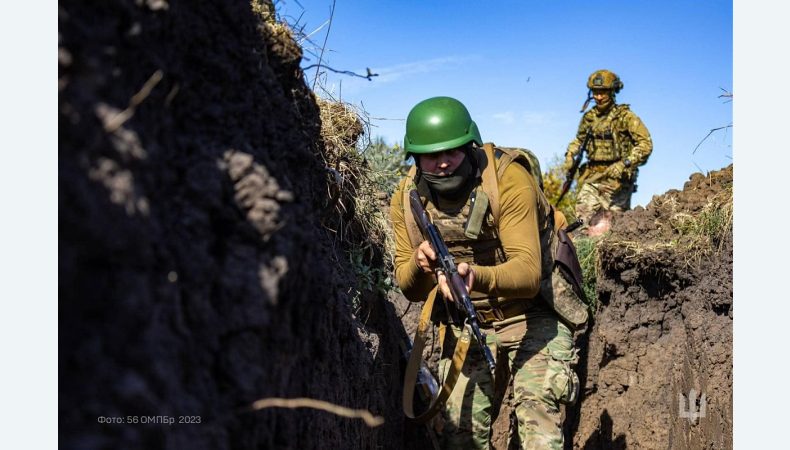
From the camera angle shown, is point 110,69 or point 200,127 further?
point 200,127

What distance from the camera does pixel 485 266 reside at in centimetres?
506

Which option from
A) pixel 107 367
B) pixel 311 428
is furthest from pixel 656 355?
pixel 107 367

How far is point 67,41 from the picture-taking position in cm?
188

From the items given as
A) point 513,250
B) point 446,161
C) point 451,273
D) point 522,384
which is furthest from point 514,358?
point 446,161

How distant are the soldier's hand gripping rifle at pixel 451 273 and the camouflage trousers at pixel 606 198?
727 cm

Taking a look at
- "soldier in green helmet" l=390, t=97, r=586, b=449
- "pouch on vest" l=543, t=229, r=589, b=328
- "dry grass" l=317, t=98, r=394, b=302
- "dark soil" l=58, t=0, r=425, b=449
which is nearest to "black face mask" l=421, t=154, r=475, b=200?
"soldier in green helmet" l=390, t=97, r=586, b=449

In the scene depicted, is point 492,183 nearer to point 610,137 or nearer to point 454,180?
point 454,180

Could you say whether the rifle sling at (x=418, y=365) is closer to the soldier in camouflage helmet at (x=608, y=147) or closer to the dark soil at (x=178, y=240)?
the dark soil at (x=178, y=240)

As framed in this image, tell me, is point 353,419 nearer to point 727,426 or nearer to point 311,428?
point 311,428

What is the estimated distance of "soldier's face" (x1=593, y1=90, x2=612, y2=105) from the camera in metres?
12.1

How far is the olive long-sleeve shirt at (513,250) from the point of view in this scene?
15.7 ft

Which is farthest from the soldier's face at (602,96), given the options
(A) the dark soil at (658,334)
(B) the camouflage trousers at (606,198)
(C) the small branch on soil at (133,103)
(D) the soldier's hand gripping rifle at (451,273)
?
(C) the small branch on soil at (133,103)

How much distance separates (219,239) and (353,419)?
232cm

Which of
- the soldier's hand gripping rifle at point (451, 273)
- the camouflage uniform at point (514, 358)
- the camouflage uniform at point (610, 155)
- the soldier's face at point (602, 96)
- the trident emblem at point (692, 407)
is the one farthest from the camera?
the soldier's face at point (602, 96)
